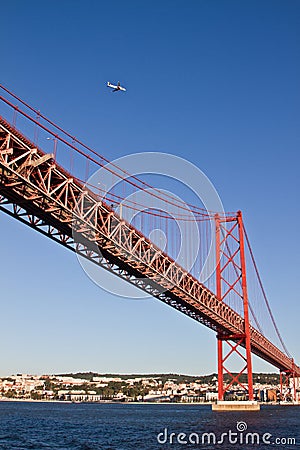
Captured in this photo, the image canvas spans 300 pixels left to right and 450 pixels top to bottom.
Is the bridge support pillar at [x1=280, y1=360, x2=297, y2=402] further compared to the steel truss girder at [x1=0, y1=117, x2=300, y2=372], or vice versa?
the bridge support pillar at [x1=280, y1=360, x2=297, y2=402]

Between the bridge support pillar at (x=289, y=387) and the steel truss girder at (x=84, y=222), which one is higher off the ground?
the steel truss girder at (x=84, y=222)

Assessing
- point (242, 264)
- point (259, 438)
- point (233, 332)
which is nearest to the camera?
point (259, 438)

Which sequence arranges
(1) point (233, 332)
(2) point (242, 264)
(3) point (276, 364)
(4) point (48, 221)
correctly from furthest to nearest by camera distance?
(3) point (276, 364)
(2) point (242, 264)
(1) point (233, 332)
(4) point (48, 221)

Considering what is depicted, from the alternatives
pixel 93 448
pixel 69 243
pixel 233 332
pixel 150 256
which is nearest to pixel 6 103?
pixel 69 243

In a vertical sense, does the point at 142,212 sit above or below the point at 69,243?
above

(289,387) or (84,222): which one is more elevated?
(84,222)

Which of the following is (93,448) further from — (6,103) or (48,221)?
(6,103)

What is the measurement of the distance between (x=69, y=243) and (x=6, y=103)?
890 centimetres

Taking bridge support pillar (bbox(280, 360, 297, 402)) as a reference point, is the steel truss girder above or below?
above

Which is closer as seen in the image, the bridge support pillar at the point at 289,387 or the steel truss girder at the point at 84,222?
the steel truss girder at the point at 84,222

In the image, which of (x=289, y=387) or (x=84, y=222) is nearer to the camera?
(x=84, y=222)

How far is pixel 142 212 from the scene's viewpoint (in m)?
Result: 44.6

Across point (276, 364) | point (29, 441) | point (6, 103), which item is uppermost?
point (6, 103)

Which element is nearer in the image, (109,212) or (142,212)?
(109,212)
